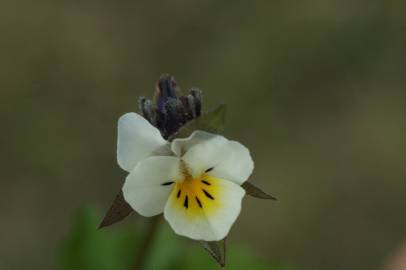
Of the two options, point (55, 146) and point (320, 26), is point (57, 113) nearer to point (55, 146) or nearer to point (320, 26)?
point (55, 146)

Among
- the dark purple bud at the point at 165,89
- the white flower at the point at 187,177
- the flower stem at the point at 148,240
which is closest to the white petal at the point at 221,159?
the white flower at the point at 187,177

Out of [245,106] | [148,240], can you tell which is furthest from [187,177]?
[245,106]

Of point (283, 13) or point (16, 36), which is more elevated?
point (283, 13)

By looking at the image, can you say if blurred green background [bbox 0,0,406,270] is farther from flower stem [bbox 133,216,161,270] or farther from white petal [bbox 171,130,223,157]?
white petal [bbox 171,130,223,157]

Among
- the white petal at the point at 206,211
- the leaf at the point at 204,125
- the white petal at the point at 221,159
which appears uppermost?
the leaf at the point at 204,125

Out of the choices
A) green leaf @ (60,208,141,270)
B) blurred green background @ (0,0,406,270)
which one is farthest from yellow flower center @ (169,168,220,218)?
blurred green background @ (0,0,406,270)

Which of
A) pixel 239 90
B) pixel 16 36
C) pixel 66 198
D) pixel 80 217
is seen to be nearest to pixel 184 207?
pixel 80 217

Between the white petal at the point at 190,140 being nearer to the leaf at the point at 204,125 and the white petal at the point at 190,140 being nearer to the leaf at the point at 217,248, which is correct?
the leaf at the point at 204,125
